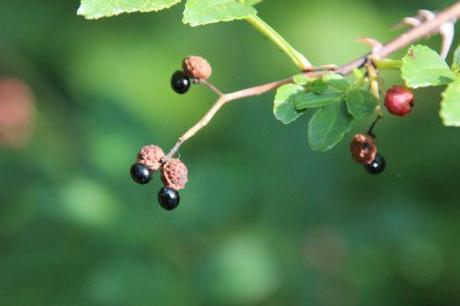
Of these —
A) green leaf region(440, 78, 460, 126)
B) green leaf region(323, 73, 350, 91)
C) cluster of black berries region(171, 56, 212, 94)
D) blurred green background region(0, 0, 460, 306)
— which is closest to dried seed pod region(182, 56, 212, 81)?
cluster of black berries region(171, 56, 212, 94)

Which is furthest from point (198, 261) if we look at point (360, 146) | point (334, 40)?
point (360, 146)

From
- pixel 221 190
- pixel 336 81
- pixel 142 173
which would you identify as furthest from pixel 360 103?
pixel 221 190

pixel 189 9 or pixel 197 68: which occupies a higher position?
pixel 189 9

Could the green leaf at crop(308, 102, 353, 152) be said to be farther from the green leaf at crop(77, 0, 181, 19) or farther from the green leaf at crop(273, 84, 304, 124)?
the green leaf at crop(77, 0, 181, 19)

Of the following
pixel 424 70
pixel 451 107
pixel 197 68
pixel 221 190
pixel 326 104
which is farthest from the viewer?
pixel 221 190

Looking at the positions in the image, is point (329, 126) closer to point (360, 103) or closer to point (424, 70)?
point (360, 103)

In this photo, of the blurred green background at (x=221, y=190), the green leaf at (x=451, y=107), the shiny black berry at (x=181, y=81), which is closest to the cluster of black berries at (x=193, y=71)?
the shiny black berry at (x=181, y=81)

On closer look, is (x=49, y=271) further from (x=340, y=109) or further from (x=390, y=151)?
(x=340, y=109)

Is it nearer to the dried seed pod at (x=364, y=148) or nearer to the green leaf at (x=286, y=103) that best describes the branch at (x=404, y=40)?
the green leaf at (x=286, y=103)
